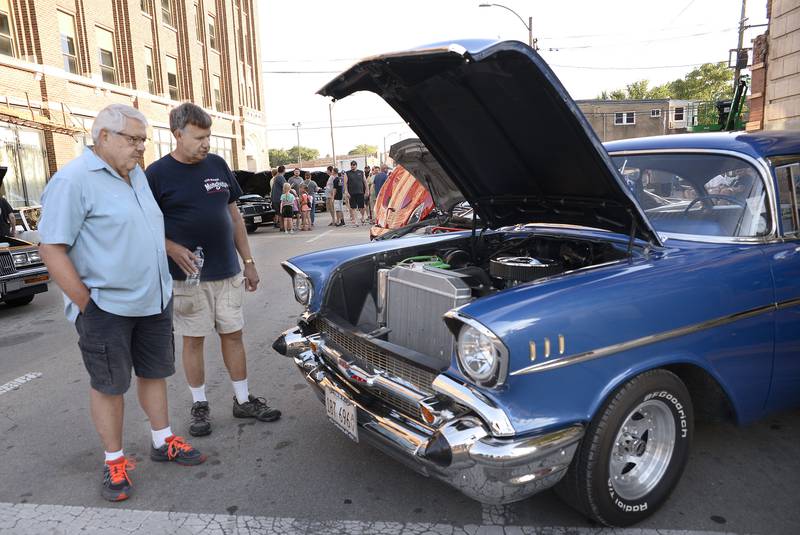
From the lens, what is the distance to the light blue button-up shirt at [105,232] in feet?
8.04

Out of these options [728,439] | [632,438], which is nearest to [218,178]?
[632,438]

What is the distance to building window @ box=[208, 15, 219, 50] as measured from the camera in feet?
95.8

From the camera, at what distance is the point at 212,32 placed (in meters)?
29.7

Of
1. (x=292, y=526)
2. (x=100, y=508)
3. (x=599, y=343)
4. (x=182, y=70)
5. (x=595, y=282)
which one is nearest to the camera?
(x=599, y=343)

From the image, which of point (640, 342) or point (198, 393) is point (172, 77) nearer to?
point (198, 393)

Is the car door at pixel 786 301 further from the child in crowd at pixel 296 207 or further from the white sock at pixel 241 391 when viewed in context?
the child in crowd at pixel 296 207

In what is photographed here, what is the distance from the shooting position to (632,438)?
2375 mm

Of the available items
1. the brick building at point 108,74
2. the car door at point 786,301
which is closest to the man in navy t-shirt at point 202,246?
the car door at point 786,301

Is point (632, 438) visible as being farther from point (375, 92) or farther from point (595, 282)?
point (375, 92)

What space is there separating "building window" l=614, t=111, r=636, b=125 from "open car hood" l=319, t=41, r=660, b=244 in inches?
2067

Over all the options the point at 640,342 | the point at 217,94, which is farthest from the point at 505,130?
the point at 217,94

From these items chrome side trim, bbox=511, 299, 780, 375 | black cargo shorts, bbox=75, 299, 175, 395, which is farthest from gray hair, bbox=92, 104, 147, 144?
chrome side trim, bbox=511, 299, 780, 375

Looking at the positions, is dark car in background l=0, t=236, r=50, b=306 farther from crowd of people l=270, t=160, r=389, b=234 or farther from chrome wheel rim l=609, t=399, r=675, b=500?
crowd of people l=270, t=160, r=389, b=234

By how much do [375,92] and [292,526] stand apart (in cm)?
217
